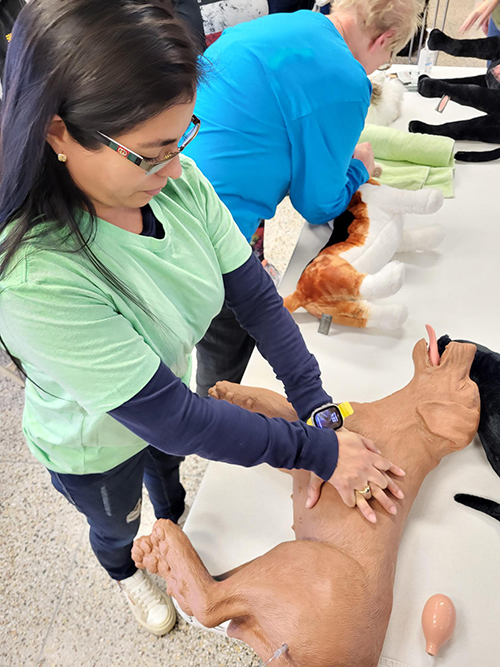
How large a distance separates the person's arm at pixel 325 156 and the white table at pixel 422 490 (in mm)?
204

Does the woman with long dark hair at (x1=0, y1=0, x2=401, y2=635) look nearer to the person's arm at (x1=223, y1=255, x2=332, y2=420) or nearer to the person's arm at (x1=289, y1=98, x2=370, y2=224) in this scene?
the person's arm at (x1=223, y1=255, x2=332, y2=420)

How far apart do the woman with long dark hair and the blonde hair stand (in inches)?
28.1

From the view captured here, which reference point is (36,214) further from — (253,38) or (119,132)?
(253,38)

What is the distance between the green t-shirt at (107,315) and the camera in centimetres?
62

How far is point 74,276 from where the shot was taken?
2.08ft

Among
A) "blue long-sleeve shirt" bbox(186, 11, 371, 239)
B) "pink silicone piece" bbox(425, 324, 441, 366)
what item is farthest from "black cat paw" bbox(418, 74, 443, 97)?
"pink silicone piece" bbox(425, 324, 441, 366)

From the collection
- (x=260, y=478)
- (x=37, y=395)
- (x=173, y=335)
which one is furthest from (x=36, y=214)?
(x=260, y=478)

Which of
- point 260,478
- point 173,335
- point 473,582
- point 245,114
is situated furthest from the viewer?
point 245,114

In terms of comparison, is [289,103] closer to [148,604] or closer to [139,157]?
[139,157]

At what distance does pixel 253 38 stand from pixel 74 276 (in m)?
0.79

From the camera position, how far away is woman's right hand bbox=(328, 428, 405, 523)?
869mm

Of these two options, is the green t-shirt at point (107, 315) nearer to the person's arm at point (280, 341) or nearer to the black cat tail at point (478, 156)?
the person's arm at point (280, 341)

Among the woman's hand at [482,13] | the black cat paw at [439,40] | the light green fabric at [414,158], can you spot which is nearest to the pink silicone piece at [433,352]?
the light green fabric at [414,158]

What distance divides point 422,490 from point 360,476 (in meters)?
0.22
